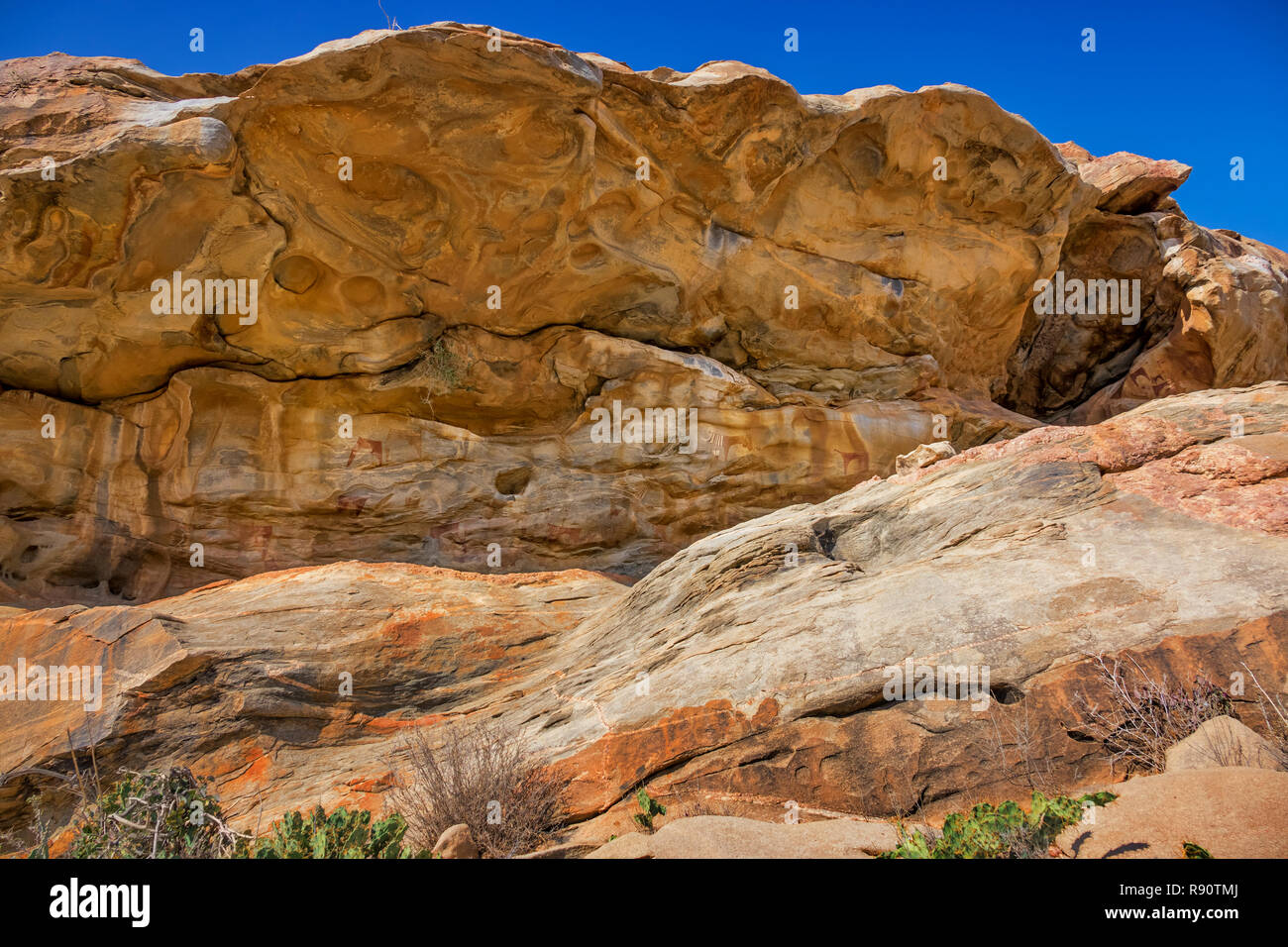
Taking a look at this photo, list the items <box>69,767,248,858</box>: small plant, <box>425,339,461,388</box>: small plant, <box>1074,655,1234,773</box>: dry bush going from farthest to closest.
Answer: <box>425,339,461,388</box>: small plant < <box>69,767,248,858</box>: small plant < <box>1074,655,1234,773</box>: dry bush

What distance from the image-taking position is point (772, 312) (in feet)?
41.2

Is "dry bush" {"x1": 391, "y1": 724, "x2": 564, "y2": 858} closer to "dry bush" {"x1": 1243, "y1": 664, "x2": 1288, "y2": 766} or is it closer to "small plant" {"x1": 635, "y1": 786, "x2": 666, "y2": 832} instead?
"small plant" {"x1": 635, "y1": 786, "x2": 666, "y2": 832}

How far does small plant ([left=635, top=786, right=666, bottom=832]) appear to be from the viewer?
4.61m

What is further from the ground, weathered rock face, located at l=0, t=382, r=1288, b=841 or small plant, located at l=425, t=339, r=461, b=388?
small plant, located at l=425, t=339, r=461, b=388

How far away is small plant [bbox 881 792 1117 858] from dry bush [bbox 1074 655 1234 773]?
70 centimetres

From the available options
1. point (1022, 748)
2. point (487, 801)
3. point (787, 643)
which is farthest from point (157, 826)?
point (1022, 748)

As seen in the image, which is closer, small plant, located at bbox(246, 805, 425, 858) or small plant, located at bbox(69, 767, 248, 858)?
small plant, located at bbox(246, 805, 425, 858)

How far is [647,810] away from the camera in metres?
4.70

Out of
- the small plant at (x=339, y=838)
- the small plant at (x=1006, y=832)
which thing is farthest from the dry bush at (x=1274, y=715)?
the small plant at (x=339, y=838)

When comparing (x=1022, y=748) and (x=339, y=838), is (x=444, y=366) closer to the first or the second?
(x=339, y=838)

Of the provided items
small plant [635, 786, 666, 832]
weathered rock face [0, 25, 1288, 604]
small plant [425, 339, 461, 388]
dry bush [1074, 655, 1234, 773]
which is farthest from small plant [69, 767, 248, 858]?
small plant [425, 339, 461, 388]
